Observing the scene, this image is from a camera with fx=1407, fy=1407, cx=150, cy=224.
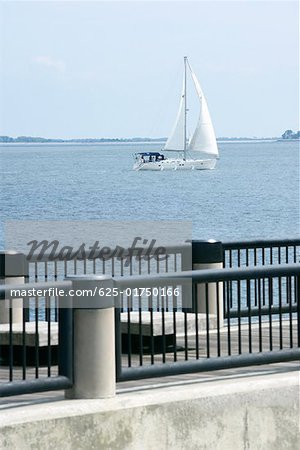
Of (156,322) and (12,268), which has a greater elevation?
(12,268)

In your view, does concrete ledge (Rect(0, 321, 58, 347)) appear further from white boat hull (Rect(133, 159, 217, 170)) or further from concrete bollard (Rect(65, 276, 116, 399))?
white boat hull (Rect(133, 159, 217, 170))

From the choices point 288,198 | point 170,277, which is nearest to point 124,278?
point 170,277

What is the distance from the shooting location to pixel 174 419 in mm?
11172

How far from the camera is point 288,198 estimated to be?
106750 millimetres

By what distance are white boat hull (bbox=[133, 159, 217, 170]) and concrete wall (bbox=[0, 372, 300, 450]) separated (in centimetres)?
13559

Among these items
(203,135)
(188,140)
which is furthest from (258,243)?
(188,140)

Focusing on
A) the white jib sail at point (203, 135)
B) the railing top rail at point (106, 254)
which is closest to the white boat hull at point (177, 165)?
the white jib sail at point (203, 135)

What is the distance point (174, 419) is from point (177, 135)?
422 feet

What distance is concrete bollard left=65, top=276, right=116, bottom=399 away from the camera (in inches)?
422

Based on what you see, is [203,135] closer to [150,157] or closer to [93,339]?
[150,157]

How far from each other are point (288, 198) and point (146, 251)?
91902 mm

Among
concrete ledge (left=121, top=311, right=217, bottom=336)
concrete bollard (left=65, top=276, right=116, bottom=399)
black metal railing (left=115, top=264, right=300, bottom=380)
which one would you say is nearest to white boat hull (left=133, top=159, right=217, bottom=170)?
black metal railing (left=115, top=264, right=300, bottom=380)

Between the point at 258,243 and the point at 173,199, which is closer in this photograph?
the point at 258,243

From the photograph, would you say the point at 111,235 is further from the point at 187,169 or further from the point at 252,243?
the point at 187,169
